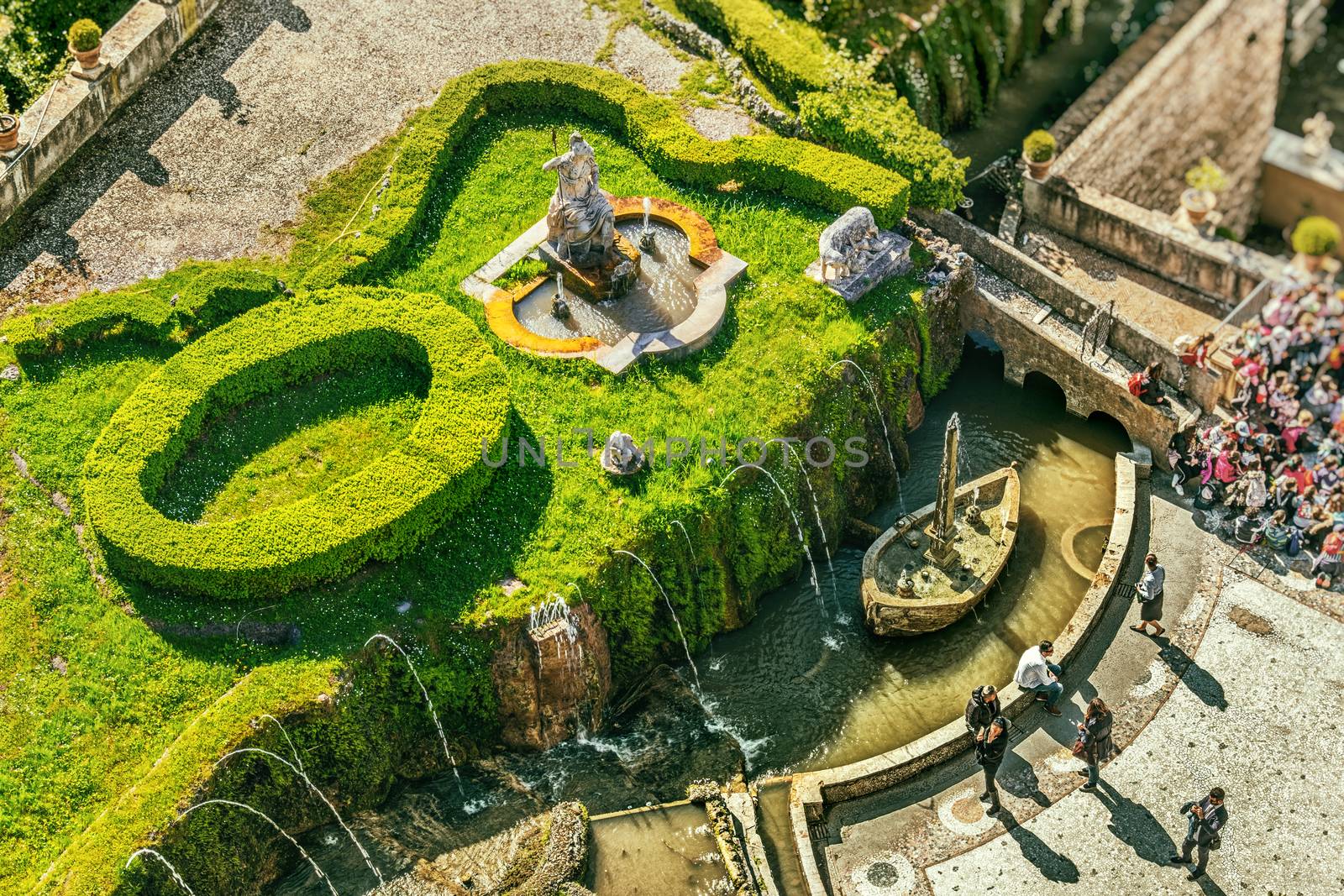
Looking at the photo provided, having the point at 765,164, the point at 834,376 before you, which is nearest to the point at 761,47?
the point at 765,164

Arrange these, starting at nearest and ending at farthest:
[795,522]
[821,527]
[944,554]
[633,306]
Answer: [944,554]
[795,522]
[821,527]
[633,306]

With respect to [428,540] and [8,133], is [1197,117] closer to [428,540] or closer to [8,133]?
[428,540]

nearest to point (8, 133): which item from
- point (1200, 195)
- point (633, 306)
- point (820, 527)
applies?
point (633, 306)

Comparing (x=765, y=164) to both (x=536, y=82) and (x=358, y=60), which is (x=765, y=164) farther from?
(x=358, y=60)

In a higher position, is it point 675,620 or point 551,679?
point 551,679

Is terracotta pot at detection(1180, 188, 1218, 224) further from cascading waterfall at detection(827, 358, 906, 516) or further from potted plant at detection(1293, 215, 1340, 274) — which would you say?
cascading waterfall at detection(827, 358, 906, 516)

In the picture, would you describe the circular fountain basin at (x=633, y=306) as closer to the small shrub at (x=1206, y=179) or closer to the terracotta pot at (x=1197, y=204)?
the terracotta pot at (x=1197, y=204)

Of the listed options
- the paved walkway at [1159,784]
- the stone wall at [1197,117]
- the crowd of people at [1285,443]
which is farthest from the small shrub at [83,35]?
the crowd of people at [1285,443]
